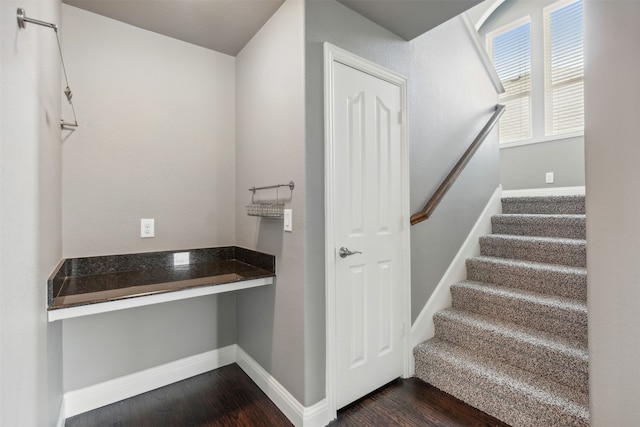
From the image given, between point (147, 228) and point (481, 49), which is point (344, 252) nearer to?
point (147, 228)

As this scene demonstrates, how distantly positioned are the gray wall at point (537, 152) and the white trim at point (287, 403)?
4118 mm

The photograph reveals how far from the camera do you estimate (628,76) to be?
1124mm

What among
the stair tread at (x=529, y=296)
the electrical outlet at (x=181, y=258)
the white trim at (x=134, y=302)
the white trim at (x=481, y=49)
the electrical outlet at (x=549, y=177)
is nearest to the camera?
the white trim at (x=134, y=302)

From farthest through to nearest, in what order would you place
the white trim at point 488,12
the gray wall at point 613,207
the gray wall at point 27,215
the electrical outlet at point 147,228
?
the white trim at point 488,12, the electrical outlet at point 147,228, the gray wall at point 613,207, the gray wall at point 27,215

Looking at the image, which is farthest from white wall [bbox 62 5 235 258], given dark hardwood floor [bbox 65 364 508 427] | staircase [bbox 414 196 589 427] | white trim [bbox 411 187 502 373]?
staircase [bbox 414 196 589 427]

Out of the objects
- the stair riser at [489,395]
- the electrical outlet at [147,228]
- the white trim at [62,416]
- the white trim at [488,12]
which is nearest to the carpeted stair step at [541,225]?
the stair riser at [489,395]

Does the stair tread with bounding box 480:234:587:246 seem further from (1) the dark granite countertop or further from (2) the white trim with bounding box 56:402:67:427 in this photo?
Answer: (2) the white trim with bounding box 56:402:67:427

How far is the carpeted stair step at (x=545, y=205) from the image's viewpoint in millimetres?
2758

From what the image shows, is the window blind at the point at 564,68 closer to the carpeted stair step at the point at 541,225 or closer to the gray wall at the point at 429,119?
the gray wall at the point at 429,119

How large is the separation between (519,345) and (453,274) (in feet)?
2.49

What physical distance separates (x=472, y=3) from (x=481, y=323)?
2082mm

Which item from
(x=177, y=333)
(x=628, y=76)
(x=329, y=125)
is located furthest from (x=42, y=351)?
(x=628, y=76)

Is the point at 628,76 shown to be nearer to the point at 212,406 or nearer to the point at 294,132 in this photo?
the point at 294,132

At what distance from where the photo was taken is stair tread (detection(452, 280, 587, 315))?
6.29ft
